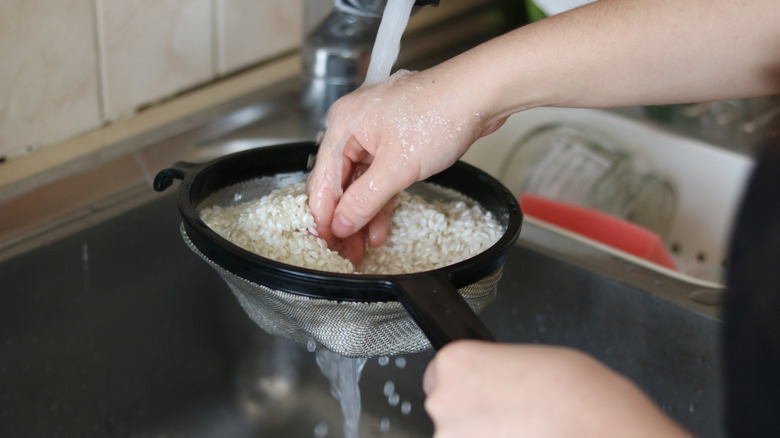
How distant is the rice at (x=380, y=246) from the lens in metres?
0.57

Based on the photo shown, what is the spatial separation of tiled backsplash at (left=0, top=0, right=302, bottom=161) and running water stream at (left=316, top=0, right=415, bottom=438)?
1.01 feet

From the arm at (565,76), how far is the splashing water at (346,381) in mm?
195

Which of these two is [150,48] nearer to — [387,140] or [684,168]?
[387,140]

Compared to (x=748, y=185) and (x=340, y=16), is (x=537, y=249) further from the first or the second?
(x=748, y=185)

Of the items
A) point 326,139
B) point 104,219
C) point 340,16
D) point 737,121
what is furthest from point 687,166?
point 104,219

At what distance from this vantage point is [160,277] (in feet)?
2.57

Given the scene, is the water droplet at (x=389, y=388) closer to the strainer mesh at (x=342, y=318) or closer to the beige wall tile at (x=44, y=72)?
the strainer mesh at (x=342, y=318)

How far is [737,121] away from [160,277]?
0.80m

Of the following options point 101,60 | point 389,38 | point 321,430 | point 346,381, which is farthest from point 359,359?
point 101,60

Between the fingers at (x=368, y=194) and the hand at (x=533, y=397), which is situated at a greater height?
the hand at (x=533, y=397)

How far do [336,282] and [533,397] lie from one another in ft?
0.51

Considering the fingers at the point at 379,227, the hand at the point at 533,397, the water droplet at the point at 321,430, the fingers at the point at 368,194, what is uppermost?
the hand at the point at 533,397

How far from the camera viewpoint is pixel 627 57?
56cm

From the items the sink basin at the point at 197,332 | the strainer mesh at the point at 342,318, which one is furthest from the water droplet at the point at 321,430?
the strainer mesh at the point at 342,318
